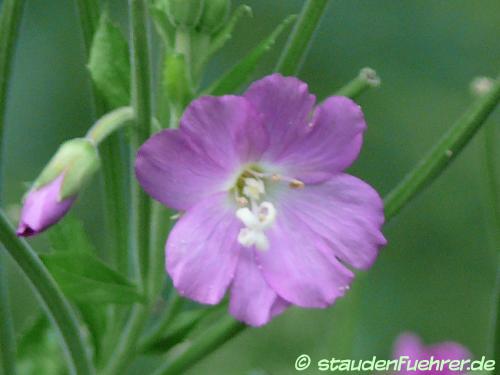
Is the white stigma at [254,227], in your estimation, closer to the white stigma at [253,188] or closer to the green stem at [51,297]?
the white stigma at [253,188]

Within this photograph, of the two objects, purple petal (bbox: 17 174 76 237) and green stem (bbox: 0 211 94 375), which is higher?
purple petal (bbox: 17 174 76 237)

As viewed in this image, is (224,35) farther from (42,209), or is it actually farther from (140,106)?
(42,209)

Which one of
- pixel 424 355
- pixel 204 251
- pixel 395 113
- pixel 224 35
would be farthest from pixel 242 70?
pixel 395 113

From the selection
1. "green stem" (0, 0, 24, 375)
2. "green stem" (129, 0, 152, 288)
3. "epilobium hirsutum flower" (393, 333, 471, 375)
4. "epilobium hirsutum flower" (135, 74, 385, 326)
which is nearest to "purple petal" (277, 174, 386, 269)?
"epilobium hirsutum flower" (135, 74, 385, 326)

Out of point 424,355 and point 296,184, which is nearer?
point 296,184

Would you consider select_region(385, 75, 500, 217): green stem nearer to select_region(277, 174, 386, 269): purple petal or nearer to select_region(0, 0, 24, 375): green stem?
select_region(277, 174, 386, 269): purple petal

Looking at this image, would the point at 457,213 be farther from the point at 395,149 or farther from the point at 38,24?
the point at 38,24

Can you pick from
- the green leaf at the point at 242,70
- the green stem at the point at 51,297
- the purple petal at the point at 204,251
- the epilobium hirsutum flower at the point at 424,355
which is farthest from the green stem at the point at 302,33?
the epilobium hirsutum flower at the point at 424,355
